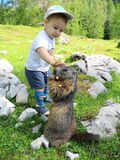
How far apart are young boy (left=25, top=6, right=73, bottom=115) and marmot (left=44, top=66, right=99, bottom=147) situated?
0.96 feet

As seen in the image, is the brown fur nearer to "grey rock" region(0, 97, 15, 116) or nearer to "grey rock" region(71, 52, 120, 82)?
"grey rock" region(0, 97, 15, 116)

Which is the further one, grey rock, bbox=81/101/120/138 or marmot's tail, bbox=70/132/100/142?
grey rock, bbox=81/101/120/138

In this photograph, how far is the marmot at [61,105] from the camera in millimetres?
2338

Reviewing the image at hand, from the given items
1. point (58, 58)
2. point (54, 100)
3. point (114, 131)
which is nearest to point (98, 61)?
point (58, 58)

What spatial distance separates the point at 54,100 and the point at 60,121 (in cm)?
37

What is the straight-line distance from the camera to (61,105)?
2.53 meters

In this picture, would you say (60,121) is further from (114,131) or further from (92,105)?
(92,105)

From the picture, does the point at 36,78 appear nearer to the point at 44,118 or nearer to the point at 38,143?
the point at 44,118

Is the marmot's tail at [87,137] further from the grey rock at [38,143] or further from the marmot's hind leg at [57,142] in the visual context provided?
the grey rock at [38,143]

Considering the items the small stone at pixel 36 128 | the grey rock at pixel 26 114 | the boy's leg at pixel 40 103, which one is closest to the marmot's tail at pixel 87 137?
the small stone at pixel 36 128

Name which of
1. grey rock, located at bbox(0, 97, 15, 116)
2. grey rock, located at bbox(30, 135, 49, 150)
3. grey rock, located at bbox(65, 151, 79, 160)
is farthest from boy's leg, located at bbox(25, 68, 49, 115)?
grey rock, located at bbox(65, 151, 79, 160)

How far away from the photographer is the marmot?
2338mm

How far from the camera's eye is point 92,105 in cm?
414

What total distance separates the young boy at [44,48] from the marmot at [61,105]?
11.5 inches
